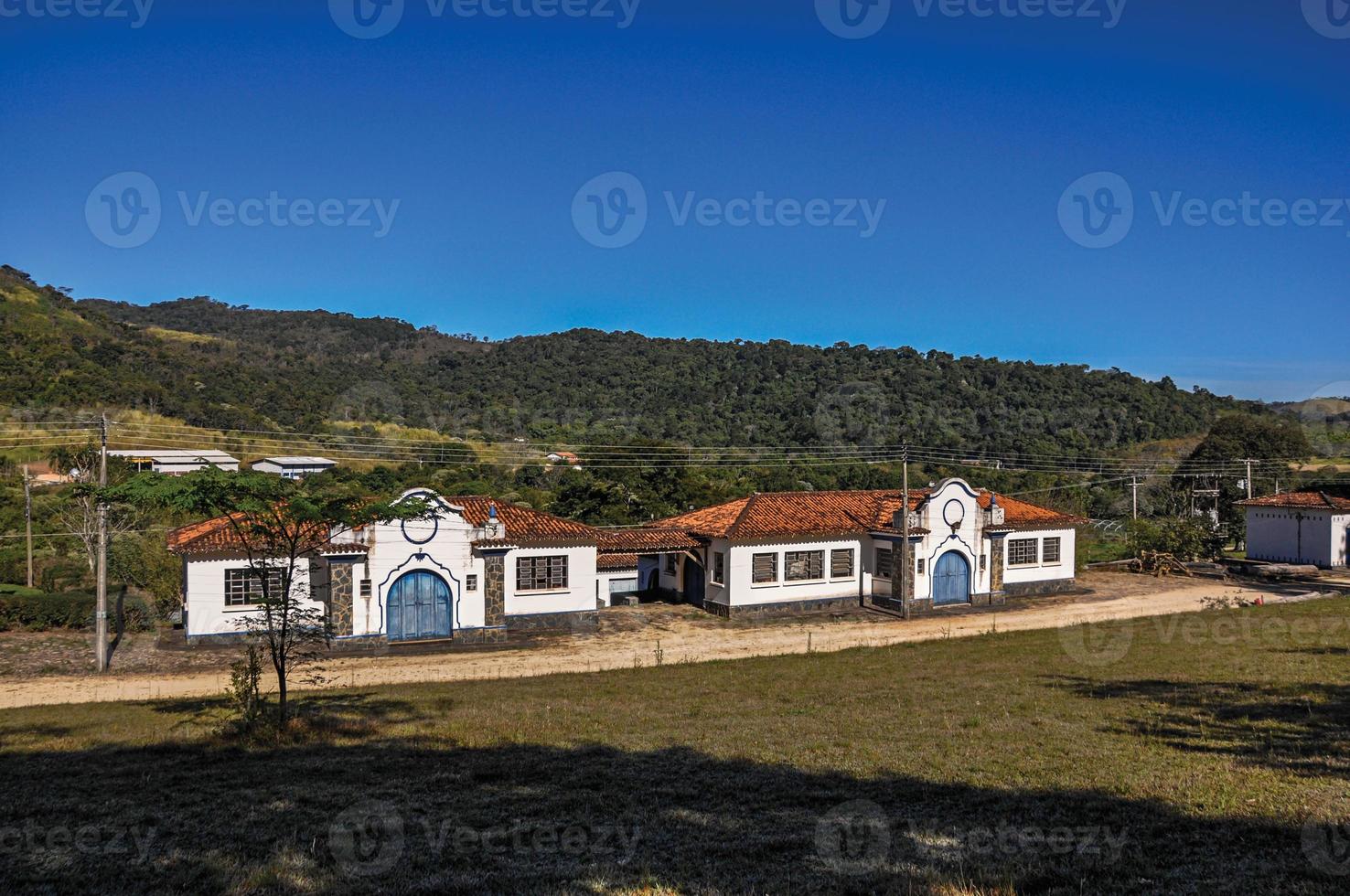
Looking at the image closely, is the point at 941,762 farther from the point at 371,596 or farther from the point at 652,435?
the point at 652,435

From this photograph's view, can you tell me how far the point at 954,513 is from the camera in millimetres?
34375

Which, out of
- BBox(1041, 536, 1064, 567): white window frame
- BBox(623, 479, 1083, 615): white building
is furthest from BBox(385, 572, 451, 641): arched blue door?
BBox(1041, 536, 1064, 567): white window frame

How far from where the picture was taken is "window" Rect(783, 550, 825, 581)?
108 ft

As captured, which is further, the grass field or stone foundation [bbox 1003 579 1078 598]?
stone foundation [bbox 1003 579 1078 598]

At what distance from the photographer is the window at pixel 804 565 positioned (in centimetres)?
3284

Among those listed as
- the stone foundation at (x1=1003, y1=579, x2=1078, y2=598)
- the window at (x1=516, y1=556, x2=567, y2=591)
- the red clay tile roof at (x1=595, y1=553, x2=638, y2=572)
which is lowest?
the stone foundation at (x1=1003, y1=579, x2=1078, y2=598)

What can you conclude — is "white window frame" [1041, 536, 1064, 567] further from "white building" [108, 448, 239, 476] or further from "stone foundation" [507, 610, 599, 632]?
"white building" [108, 448, 239, 476]

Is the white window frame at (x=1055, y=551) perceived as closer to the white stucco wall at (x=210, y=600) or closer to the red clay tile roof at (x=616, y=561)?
the red clay tile roof at (x=616, y=561)

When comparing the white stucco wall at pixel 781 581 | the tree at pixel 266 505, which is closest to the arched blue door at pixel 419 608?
the white stucco wall at pixel 781 581

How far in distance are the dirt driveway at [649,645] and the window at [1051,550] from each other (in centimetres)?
187

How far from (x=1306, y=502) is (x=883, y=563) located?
25812mm

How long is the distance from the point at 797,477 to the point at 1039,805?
181 ft

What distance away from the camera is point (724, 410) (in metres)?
89.1

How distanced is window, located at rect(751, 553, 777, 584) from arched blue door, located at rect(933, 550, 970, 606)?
6.75m
